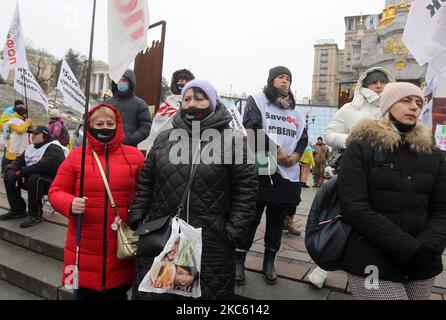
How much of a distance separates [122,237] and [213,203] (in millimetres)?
770

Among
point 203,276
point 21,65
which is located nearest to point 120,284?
point 203,276

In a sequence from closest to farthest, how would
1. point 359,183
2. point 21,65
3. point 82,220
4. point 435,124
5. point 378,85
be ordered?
point 359,183, point 82,220, point 378,85, point 21,65, point 435,124

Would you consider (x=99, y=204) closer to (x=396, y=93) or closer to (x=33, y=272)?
(x=33, y=272)

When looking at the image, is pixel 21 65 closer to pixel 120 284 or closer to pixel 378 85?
pixel 120 284

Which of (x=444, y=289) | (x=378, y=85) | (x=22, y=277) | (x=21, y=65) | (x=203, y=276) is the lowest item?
(x=22, y=277)

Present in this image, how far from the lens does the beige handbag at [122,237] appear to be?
2.49 meters

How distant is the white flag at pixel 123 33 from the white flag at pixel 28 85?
12.4ft

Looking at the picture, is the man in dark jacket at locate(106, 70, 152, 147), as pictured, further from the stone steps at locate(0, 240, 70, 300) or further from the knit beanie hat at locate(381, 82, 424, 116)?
the knit beanie hat at locate(381, 82, 424, 116)

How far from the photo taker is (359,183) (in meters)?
1.99

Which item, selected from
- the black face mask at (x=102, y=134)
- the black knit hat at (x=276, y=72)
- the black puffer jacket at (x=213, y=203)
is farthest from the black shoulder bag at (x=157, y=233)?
the black knit hat at (x=276, y=72)

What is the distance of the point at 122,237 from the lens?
8.25 ft

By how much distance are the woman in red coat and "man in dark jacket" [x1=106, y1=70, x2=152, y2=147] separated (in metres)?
1.44

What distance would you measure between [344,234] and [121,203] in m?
1.59

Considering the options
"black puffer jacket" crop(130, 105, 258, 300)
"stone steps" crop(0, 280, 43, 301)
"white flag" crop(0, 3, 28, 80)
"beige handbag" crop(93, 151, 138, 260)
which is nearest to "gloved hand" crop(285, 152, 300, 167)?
"black puffer jacket" crop(130, 105, 258, 300)
